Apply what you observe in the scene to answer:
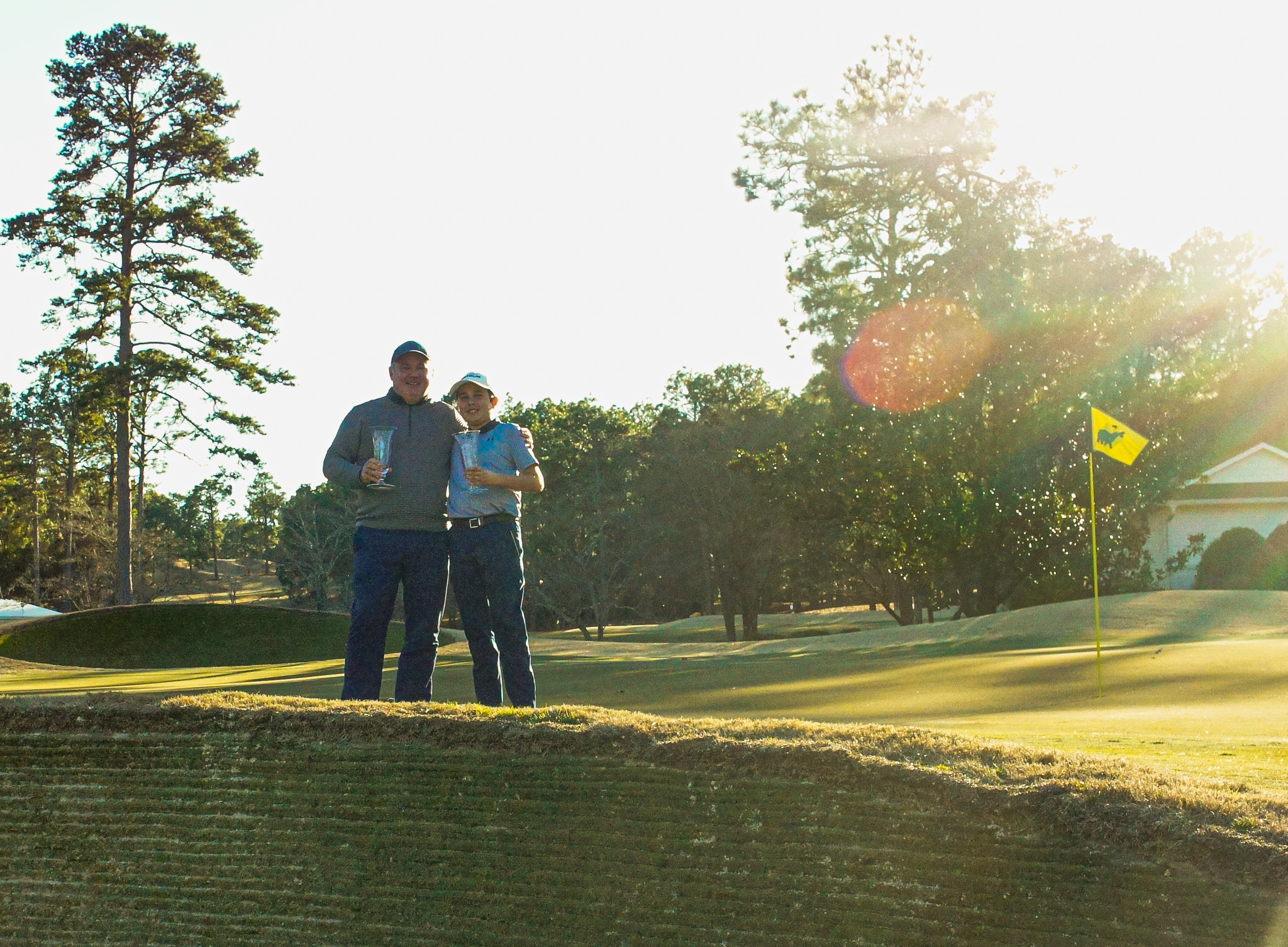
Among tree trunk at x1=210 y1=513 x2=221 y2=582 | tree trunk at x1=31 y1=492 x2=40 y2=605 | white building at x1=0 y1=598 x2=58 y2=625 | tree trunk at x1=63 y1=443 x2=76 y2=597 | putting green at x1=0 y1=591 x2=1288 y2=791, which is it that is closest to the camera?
putting green at x1=0 y1=591 x2=1288 y2=791

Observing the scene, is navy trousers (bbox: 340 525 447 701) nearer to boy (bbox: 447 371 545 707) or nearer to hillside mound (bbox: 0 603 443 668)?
boy (bbox: 447 371 545 707)

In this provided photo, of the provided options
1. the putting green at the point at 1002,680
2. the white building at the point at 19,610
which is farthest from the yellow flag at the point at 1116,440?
the white building at the point at 19,610

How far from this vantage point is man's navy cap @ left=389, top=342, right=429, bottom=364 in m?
5.86

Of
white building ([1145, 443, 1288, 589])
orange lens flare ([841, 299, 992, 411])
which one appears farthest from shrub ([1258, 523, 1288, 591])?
orange lens flare ([841, 299, 992, 411])

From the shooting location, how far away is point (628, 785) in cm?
310

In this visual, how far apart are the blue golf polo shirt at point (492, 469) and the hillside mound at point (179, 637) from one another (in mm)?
20652

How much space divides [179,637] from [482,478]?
24222 millimetres

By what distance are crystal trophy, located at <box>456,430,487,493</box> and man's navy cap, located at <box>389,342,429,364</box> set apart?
1.69ft

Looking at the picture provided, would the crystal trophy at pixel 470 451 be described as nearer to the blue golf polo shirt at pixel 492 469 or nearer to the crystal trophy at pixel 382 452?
the blue golf polo shirt at pixel 492 469

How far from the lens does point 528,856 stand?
3041 mm

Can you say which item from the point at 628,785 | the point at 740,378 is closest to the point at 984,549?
the point at 628,785

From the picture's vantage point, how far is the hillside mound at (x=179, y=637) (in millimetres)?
26391

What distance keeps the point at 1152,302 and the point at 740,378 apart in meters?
32.5

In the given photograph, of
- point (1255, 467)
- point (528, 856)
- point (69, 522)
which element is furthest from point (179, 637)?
point (1255, 467)
